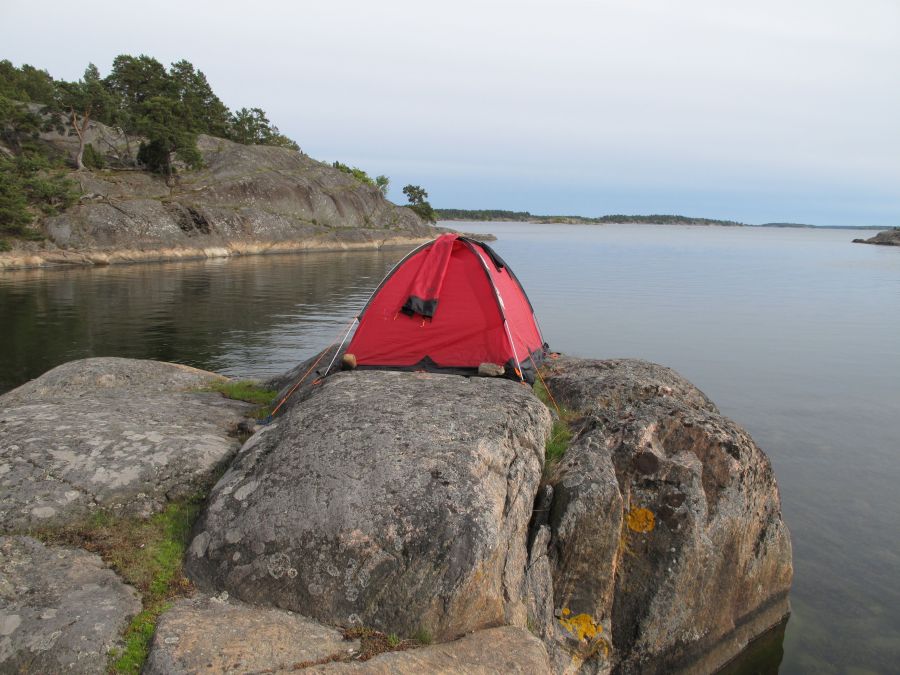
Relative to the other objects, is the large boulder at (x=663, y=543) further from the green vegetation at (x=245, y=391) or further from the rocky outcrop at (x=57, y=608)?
the green vegetation at (x=245, y=391)

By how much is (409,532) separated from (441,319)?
5623 mm

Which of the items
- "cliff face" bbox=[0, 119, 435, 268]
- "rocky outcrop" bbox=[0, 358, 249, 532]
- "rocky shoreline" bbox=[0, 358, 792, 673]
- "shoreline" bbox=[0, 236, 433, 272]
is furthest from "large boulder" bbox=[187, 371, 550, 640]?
"cliff face" bbox=[0, 119, 435, 268]

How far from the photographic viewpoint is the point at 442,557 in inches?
241

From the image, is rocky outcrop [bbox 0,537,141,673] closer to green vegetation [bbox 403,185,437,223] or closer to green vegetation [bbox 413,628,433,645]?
green vegetation [bbox 413,628,433,645]

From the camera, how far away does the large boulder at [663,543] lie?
23.7ft

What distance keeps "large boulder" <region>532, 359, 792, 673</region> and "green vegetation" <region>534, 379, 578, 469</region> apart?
0.73ft

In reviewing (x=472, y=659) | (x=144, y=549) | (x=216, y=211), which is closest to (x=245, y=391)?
(x=144, y=549)

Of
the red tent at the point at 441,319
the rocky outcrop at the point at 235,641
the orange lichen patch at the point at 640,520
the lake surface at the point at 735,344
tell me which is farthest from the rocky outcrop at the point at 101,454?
the lake surface at the point at 735,344

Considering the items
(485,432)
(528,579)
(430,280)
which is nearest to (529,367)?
(430,280)

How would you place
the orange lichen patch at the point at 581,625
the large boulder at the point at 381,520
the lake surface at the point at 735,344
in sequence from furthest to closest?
the lake surface at the point at 735,344 → the orange lichen patch at the point at 581,625 → the large boulder at the point at 381,520

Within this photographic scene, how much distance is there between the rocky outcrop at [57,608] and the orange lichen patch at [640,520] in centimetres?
544

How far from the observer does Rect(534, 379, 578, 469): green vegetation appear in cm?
846

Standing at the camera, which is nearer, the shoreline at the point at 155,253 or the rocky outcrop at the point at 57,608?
the rocky outcrop at the point at 57,608

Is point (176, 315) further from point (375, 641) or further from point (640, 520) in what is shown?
point (375, 641)
